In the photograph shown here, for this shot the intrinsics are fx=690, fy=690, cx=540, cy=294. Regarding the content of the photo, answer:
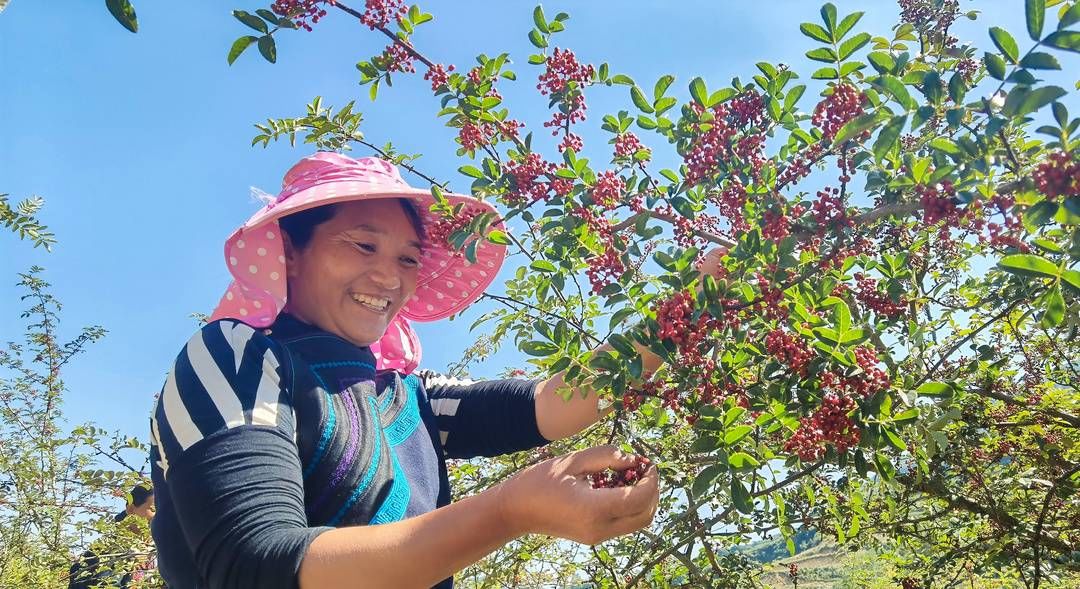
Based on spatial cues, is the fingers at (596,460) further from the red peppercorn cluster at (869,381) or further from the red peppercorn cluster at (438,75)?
the red peppercorn cluster at (438,75)

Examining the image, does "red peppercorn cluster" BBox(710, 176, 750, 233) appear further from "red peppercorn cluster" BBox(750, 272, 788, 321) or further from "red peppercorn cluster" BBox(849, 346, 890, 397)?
"red peppercorn cluster" BBox(849, 346, 890, 397)

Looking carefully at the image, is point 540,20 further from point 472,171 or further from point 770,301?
point 770,301

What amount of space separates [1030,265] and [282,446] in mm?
1369

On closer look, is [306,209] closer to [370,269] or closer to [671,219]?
[370,269]

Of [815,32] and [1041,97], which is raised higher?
[815,32]

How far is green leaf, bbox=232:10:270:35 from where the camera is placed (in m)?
1.56

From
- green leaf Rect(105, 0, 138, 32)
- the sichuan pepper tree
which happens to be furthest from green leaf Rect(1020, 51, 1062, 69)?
green leaf Rect(105, 0, 138, 32)

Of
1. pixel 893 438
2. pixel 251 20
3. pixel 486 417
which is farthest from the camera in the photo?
pixel 486 417

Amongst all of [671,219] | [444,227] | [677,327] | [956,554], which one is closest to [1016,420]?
[956,554]

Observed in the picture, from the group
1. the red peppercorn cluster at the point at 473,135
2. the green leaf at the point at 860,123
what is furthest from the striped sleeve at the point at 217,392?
the green leaf at the point at 860,123

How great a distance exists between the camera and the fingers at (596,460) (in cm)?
128

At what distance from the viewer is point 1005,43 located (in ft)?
3.54

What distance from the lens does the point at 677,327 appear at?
4.23 feet

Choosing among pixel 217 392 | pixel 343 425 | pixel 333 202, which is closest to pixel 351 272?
pixel 333 202
